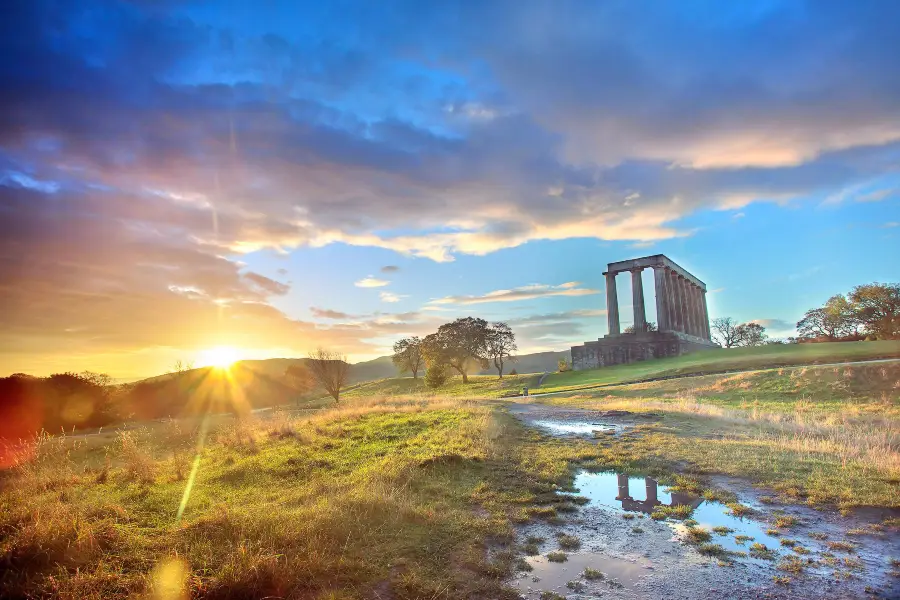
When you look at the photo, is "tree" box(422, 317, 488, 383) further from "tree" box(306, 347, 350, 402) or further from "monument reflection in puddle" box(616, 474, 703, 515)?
"monument reflection in puddle" box(616, 474, 703, 515)

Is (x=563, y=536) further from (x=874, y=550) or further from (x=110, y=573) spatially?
(x=110, y=573)

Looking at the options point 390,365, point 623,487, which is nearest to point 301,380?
point 623,487

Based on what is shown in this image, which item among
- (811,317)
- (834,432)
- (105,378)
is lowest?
(834,432)

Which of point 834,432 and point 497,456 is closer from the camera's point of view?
point 497,456

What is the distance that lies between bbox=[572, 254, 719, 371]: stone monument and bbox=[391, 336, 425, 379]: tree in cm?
3027

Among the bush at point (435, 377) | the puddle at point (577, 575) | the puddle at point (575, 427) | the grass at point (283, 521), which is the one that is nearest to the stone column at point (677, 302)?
the bush at point (435, 377)

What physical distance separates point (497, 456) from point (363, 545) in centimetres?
652

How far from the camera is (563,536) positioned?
23.1 ft

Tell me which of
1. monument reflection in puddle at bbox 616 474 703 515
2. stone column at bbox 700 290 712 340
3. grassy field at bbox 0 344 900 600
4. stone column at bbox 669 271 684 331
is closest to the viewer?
grassy field at bbox 0 344 900 600

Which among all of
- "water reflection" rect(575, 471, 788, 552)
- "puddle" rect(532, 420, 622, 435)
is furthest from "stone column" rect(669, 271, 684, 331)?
"water reflection" rect(575, 471, 788, 552)

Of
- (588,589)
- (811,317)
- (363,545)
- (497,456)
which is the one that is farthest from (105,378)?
(811,317)

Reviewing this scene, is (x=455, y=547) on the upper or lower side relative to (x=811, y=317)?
lower

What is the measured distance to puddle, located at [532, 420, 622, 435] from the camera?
56.2ft

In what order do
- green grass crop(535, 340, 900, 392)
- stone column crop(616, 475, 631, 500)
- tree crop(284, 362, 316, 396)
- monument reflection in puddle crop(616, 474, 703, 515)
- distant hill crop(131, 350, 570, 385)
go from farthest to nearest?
distant hill crop(131, 350, 570, 385) < tree crop(284, 362, 316, 396) < green grass crop(535, 340, 900, 392) < stone column crop(616, 475, 631, 500) < monument reflection in puddle crop(616, 474, 703, 515)
